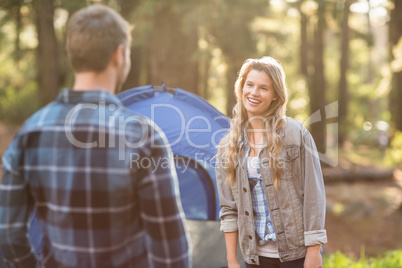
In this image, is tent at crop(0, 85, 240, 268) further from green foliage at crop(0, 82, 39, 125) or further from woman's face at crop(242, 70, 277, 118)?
green foliage at crop(0, 82, 39, 125)

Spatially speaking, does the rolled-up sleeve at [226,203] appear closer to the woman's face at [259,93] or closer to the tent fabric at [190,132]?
the woman's face at [259,93]

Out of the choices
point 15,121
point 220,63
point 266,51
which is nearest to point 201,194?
point 220,63

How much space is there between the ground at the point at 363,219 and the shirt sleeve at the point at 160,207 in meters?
5.08

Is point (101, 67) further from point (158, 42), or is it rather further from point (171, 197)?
point (158, 42)

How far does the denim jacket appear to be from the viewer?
8.21 feet

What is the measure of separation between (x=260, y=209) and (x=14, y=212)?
1.38 metres

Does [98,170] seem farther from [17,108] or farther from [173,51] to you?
[17,108]

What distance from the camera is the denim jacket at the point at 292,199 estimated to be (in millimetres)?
2502

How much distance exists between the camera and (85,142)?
1653mm

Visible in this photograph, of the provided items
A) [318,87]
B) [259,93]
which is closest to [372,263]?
[259,93]

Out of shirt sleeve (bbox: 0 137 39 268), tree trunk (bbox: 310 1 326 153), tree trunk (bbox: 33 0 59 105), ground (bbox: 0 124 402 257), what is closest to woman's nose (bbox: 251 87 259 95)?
shirt sleeve (bbox: 0 137 39 268)

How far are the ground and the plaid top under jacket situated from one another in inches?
202

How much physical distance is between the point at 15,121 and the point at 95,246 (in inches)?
751

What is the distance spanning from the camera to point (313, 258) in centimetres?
250
